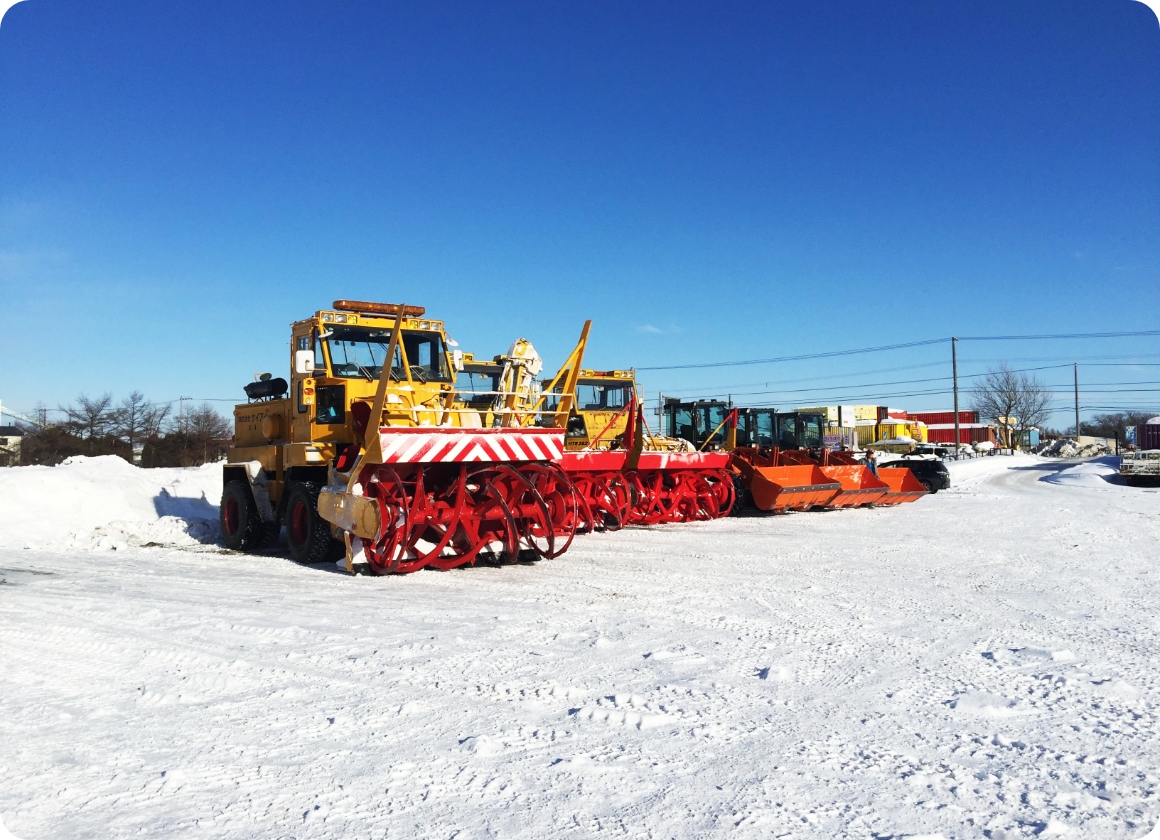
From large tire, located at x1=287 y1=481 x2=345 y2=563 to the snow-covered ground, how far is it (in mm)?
921

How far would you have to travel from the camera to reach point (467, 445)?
29.9 ft

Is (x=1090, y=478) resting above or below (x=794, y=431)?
below

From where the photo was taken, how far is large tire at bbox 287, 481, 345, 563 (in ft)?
32.8

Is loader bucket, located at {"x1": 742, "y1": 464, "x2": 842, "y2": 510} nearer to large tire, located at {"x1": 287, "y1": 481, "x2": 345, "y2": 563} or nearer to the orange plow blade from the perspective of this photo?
the orange plow blade

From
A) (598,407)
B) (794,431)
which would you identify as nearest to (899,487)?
(794,431)

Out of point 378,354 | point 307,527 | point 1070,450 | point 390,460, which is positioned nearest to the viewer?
point 390,460

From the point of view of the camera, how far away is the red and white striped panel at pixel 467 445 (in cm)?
866

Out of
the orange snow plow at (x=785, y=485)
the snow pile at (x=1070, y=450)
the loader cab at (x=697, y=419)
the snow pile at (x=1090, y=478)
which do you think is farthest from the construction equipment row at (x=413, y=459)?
the snow pile at (x=1070, y=450)

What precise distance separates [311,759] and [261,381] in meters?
9.34

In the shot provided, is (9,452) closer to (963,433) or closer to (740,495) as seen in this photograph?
(740,495)

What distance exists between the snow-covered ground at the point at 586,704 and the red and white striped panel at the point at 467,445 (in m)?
1.23

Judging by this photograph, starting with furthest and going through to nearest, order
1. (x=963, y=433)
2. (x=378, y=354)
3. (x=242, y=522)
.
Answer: (x=963, y=433) < (x=242, y=522) < (x=378, y=354)

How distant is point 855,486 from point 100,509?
46.0 ft

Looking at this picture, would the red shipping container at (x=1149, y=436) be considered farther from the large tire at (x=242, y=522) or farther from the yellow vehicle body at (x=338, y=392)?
the large tire at (x=242, y=522)
